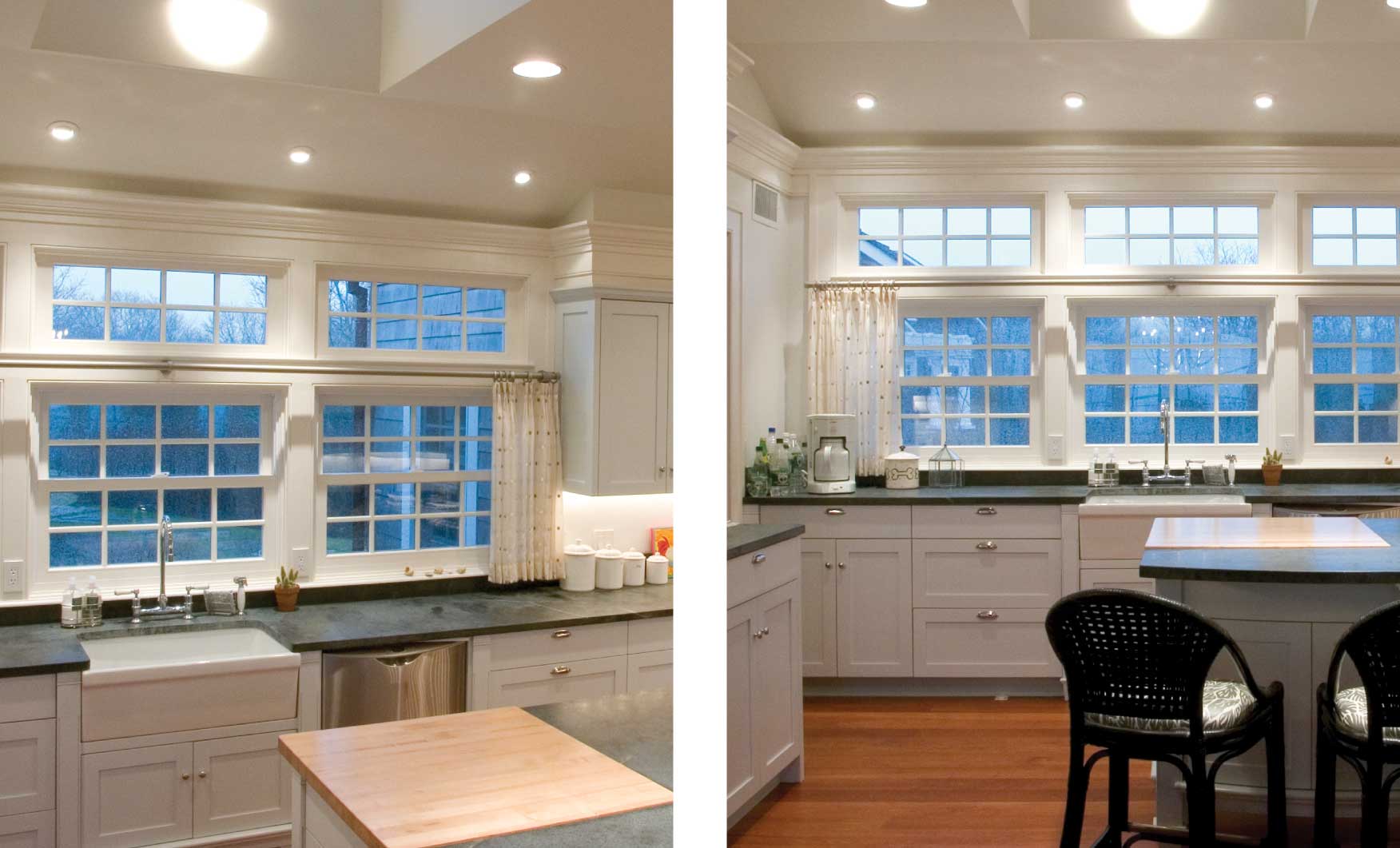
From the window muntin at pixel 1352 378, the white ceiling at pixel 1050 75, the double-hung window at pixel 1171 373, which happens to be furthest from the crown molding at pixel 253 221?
the double-hung window at pixel 1171 373

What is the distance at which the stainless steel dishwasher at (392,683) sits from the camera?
0.56 metres

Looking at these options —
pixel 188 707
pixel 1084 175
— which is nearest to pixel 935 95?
pixel 1084 175

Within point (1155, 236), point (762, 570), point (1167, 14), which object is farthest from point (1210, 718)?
point (1155, 236)

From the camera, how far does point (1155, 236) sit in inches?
139

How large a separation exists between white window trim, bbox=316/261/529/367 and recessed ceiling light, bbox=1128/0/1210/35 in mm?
2195

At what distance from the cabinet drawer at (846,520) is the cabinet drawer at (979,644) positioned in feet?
0.88

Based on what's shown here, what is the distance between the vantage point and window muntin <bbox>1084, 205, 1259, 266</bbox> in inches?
137

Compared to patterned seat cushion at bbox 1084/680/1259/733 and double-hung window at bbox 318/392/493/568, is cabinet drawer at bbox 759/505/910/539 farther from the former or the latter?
double-hung window at bbox 318/392/493/568

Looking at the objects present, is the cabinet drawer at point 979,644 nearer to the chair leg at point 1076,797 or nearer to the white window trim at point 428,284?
the chair leg at point 1076,797

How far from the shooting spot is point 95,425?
1.86ft

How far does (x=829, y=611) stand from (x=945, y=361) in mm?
1033

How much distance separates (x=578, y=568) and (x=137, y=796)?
254 millimetres

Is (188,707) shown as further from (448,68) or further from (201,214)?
(448,68)

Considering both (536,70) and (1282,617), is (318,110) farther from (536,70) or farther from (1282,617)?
(1282,617)
